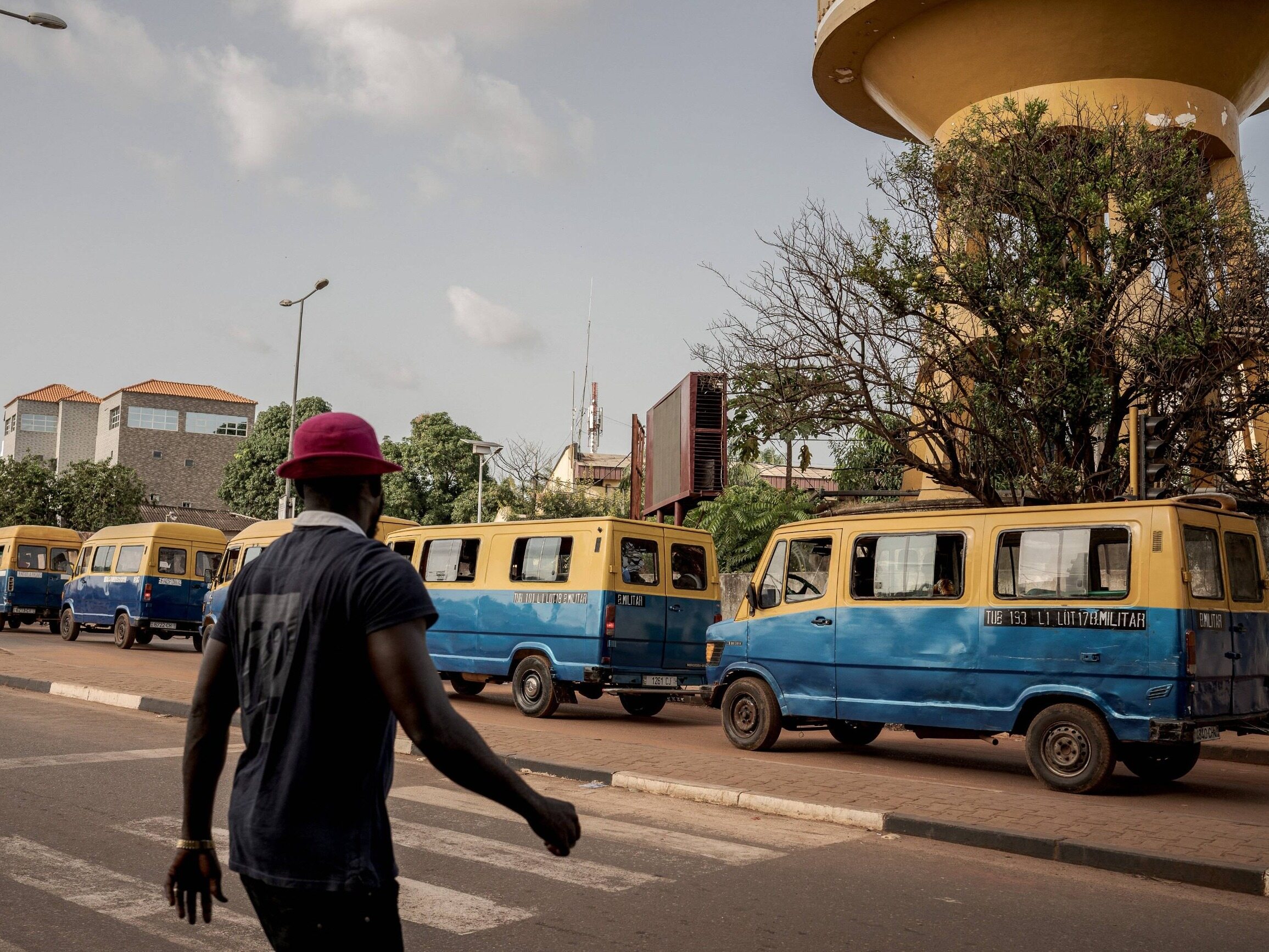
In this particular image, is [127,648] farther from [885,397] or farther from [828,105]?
[828,105]

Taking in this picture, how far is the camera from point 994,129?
17938 mm

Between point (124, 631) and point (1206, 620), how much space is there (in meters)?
22.2

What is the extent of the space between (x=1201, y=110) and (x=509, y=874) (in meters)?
21.2

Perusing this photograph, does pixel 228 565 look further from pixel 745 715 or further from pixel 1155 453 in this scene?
pixel 1155 453

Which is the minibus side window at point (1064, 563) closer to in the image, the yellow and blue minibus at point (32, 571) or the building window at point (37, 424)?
the yellow and blue minibus at point (32, 571)

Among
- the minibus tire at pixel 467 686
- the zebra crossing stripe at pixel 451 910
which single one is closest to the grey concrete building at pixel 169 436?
the minibus tire at pixel 467 686

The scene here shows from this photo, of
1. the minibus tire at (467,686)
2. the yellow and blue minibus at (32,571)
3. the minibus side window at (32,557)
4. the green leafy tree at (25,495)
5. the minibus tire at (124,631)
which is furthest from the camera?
the green leafy tree at (25,495)

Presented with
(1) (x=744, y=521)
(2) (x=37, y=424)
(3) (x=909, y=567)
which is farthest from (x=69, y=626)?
(2) (x=37, y=424)

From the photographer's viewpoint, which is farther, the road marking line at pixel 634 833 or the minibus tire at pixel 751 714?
the minibus tire at pixel 751 714

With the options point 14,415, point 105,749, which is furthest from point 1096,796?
point 14,415

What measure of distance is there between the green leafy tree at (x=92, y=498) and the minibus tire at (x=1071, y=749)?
51.0m

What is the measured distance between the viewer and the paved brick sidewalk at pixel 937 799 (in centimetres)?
731

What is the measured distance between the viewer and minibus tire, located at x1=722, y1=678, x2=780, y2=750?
1157 centimetres

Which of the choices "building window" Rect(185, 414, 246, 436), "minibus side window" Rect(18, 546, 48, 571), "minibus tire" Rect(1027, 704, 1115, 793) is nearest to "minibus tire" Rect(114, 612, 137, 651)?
"minibus side window" Rect(18, 546, 48, 571)
